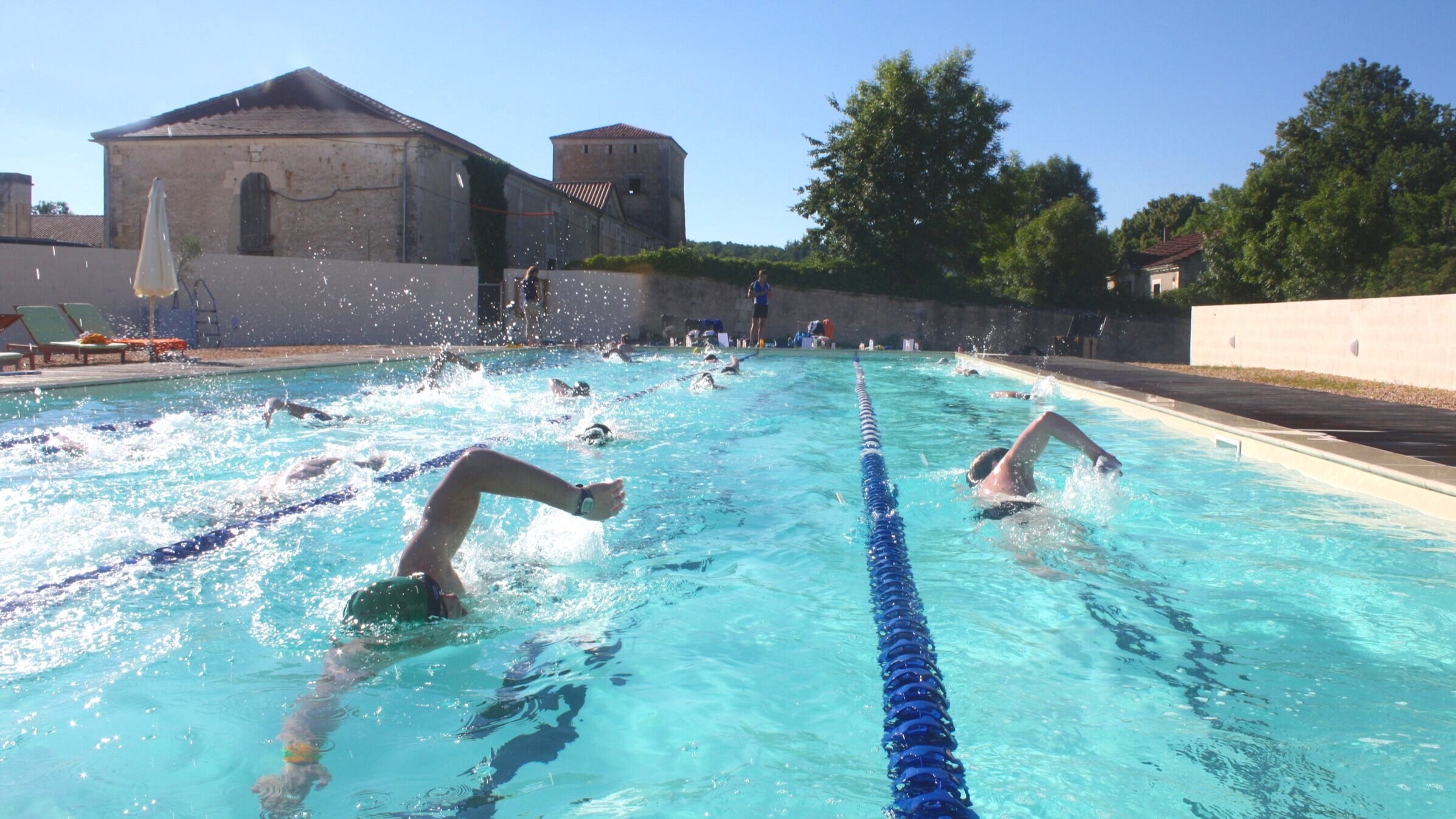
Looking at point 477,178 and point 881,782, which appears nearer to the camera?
point 881,782

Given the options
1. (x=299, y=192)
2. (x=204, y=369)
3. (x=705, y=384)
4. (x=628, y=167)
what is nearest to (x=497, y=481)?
(x=705, y=384)

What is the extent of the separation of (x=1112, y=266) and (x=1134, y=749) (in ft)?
111

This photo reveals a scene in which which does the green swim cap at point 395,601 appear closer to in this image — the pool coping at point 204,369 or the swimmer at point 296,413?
the swimmer at point 296,413

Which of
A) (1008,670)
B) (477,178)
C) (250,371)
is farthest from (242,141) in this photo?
(1008,670)

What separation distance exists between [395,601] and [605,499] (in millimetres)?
691

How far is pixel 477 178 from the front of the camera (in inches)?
1057

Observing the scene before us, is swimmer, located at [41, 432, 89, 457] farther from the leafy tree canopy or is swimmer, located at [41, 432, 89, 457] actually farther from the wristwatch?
the leafy tree canopy

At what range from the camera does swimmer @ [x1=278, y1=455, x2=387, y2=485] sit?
Answer: 505 centimetres

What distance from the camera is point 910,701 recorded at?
2.26 metres

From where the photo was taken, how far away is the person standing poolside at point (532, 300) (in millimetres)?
20469

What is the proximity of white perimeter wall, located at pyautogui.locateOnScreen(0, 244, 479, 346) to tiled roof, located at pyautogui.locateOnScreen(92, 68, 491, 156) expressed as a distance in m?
4.87

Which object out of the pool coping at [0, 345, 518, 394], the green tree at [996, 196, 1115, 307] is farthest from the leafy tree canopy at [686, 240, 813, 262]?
the pool coping at [0, 345, 518, 394]

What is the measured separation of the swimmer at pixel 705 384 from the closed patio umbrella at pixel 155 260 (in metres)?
7.60

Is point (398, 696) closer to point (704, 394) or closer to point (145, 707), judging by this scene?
point (145, 707)
